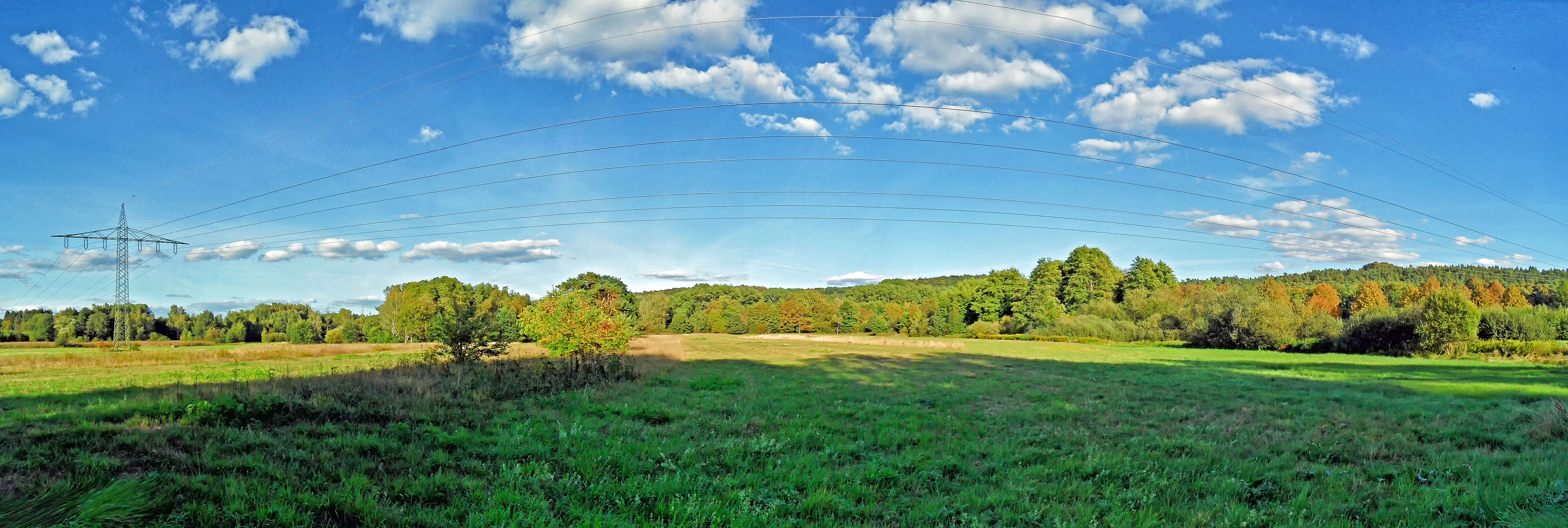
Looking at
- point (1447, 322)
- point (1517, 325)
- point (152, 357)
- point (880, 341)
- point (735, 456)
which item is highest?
point (152, 357)

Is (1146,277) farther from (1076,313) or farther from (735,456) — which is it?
(735,456)

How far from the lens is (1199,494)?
826 centimetres

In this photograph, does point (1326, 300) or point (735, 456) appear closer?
point (735, 456)

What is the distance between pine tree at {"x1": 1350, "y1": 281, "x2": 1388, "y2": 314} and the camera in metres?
91.6

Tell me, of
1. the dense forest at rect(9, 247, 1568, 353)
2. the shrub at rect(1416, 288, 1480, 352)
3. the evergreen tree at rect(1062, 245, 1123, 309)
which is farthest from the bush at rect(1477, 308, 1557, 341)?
the evergreen tree at rect(1062, 245, 1123, 309)

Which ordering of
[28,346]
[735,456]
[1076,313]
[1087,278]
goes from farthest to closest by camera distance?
[1087,278]
[1076,313]
[28,346]
[735,456]

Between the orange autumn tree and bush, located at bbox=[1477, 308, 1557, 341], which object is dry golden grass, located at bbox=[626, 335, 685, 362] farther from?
the orange autumn tree

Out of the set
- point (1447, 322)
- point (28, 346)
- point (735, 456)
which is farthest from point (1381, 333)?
point (28, 346)

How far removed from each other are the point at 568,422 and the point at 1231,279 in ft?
551

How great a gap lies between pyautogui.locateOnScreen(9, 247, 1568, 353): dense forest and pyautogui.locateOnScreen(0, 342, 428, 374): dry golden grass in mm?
8089

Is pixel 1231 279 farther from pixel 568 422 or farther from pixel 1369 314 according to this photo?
pixel 568 422

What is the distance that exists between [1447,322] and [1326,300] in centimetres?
6556

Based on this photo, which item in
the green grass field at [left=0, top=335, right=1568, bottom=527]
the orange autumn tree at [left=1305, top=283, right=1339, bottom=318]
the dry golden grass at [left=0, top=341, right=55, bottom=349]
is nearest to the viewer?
the green grass field at [left=0, top=335, right=1568, bottom=527]

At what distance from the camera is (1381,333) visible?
53531mm
